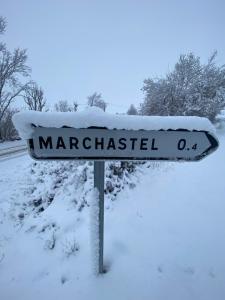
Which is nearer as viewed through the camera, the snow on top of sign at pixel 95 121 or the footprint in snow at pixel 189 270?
the snow on top of sign at pixel 95 121

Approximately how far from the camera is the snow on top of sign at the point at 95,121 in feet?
4.09

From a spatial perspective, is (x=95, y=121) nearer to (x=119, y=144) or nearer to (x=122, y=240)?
(x=119, y=144)

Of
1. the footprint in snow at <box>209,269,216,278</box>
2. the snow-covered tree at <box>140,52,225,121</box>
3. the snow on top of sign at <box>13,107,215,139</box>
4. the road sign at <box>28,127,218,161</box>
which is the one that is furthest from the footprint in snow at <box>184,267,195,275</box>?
the snow-covered tree at <box>140,52,225,121</box>

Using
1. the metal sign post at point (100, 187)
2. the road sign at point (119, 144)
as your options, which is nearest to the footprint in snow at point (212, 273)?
the metal sign post at point (100, 187)

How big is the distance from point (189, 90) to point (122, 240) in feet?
38.1

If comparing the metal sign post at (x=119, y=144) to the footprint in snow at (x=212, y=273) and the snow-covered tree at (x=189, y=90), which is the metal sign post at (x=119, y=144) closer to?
the footprint in snow at (x=212, y=273)

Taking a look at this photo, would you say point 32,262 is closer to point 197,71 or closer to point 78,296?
point 78,296

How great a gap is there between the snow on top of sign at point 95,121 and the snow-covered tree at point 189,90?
1114 cm

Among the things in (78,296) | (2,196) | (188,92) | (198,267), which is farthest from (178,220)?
(188,92)

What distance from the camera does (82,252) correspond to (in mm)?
2398

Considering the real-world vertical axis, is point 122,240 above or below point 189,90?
below

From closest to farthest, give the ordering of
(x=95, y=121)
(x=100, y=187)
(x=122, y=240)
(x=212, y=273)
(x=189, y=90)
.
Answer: (x=95, y=121) < (x=100, y=187) < (x=212, y=273) < (x=122, y=240) < (x=189, y=90)

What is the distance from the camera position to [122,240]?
2574 millimetres

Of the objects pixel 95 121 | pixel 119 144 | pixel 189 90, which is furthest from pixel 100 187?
pixel 189 90
